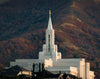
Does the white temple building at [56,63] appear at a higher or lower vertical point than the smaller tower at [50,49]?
lower

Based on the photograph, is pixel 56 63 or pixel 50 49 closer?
pixel 56 63

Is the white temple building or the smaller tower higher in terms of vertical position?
the smaller tower

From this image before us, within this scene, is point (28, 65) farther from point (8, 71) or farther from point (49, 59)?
point (8, 71)

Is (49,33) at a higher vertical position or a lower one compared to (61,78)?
higher

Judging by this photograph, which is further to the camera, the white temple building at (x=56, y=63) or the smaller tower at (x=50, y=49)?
the smaller tower at (x=50, y=49)

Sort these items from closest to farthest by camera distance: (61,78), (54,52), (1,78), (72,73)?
(1,78) < (61,78) < (72,73) < (54,52)

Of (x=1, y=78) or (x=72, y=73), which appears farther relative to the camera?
(x=72, y=73)

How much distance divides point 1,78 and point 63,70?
151 feet

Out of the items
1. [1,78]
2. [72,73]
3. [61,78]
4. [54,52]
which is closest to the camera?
[1,78]

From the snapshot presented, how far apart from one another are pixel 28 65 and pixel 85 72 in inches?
634

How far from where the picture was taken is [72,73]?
5595 inches

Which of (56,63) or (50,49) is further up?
(50,49)

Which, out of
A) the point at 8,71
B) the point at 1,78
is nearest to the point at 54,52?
the point at 8,71

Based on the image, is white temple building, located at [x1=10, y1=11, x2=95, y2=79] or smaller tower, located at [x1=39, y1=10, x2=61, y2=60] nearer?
white temple building, located at [x1=10, y1=11, x2=95, y2=79]
